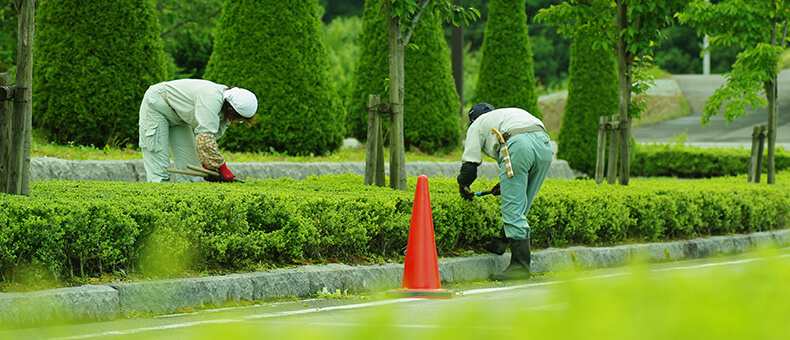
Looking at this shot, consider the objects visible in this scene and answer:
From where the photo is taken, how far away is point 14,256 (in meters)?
5.02

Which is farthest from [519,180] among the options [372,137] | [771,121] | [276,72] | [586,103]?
[586,103]

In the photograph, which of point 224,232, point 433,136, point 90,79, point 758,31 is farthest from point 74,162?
point 758,31

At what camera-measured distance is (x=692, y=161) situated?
21.2 meters

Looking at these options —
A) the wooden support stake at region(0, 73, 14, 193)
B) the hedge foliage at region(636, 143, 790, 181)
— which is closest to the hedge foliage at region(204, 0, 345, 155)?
the wooden support stake at region(0, 73, 14, 193)

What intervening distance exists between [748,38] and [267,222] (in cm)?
1013

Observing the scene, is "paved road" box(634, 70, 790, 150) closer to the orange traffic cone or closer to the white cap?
the white cap

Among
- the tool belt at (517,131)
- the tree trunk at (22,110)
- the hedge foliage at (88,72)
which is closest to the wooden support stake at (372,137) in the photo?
the tool belt at (517,131)

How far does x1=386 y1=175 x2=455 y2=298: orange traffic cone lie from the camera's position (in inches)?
248

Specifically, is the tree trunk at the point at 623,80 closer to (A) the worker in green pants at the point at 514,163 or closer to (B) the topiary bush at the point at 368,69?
(A) the worker in green pants at the point at 514,163

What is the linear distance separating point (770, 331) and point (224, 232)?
17.0ft

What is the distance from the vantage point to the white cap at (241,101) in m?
8.27

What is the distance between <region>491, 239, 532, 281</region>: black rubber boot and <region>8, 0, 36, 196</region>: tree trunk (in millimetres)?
3882

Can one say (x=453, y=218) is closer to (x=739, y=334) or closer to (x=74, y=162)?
(x=74, y=162)

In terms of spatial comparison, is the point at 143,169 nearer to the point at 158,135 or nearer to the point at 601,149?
the point at 158,135
